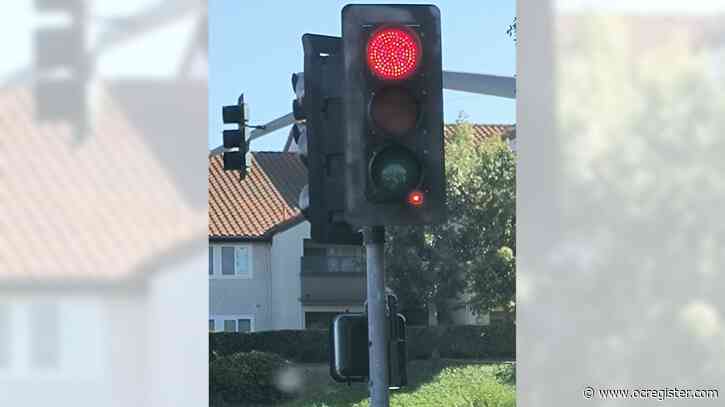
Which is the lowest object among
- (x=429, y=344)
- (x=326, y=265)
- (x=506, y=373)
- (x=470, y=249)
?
(x=506, y=373)

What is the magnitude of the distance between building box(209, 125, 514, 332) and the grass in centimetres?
460

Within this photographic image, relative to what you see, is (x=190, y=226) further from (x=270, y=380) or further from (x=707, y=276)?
(x=270, y=380)

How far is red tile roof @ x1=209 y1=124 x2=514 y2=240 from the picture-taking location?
30.8 meters

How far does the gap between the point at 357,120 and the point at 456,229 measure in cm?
2500

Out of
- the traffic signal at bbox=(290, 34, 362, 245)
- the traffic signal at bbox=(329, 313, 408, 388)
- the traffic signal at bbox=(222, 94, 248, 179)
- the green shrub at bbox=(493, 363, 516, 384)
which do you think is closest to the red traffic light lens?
the traffic signal at bbox=(290, 34, 362, 245)

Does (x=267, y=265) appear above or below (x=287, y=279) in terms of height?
above

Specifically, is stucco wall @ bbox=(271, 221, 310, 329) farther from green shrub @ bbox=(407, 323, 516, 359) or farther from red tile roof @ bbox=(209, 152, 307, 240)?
green shrub @ bbox=(407, 323, 516, 359)

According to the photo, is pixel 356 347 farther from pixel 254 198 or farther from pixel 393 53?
pixel 254 198

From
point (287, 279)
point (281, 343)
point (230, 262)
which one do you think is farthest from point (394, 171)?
point (287, 279)

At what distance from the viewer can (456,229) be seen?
97.2 ft

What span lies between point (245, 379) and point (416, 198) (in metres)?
24.1

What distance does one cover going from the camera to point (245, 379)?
28312 mm

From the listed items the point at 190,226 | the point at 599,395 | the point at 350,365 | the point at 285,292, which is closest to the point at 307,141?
the point at 350,365

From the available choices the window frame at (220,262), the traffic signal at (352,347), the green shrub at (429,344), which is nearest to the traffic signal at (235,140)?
the traffic signal at (352,347)
